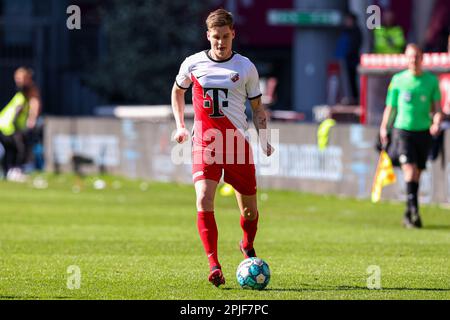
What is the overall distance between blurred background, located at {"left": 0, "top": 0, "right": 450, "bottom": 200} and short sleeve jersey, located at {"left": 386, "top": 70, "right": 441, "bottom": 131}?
1247cm

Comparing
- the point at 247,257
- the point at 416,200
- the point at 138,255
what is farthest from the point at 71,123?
the point at 247,257

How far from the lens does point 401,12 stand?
44594 millimetres

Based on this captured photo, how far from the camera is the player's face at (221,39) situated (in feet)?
39.5

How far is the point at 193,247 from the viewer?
1575cm

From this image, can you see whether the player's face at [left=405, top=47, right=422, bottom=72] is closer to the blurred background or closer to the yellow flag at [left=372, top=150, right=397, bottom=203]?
the yellow flag at [left=372, top=150, right=397, bottom=203]

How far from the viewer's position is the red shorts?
12320 millimetres

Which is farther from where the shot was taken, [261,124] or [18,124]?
[18,124]

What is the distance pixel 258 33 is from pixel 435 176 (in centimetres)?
2505

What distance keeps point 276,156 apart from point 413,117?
7.42 metres

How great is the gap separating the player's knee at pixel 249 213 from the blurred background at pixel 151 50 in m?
18.1

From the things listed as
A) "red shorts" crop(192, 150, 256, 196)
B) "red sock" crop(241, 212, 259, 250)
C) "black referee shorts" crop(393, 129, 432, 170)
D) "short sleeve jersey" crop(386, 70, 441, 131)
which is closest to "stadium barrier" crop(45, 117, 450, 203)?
"black referee shorts" crop(393, 129, 432, 170)

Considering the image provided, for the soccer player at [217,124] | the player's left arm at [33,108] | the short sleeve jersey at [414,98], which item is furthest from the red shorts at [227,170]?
the player's left arm at [33,108]

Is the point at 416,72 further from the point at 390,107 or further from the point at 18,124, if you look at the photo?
the point at 18,124

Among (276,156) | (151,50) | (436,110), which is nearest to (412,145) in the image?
(436,110)
